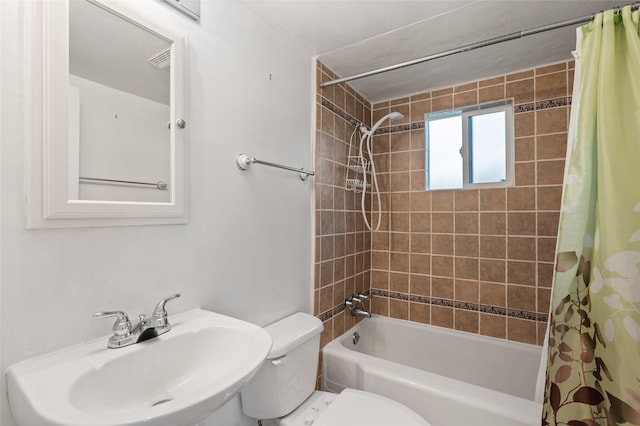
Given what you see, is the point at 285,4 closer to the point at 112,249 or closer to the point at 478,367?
the point at 112,249

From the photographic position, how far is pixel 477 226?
208cm

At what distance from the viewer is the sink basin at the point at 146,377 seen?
578 mm

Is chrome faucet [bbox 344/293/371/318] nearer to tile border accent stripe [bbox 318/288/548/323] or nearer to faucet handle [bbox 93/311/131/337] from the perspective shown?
tile border accent stripe [bbox 318/288/548/323]

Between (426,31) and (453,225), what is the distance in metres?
1.30

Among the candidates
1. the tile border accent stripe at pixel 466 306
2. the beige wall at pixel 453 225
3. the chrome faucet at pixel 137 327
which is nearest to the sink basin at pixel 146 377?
the chrome faucet at pixel 137 327

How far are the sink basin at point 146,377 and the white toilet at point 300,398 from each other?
1.08ft

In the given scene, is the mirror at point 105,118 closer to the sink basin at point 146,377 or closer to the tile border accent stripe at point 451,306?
the sink basin at point 146,377

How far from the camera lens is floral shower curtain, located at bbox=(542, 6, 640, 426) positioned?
3.21 feet

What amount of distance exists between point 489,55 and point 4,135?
2.23 meters

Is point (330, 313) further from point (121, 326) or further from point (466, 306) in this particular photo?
point (121, 326)

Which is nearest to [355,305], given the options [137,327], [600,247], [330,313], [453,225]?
[330,313]

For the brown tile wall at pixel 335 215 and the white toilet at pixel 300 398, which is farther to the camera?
the brown tile wall at pixel 335 215

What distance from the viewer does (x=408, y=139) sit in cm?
232

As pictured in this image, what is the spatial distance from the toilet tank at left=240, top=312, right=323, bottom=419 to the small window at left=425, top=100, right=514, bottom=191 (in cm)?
150
